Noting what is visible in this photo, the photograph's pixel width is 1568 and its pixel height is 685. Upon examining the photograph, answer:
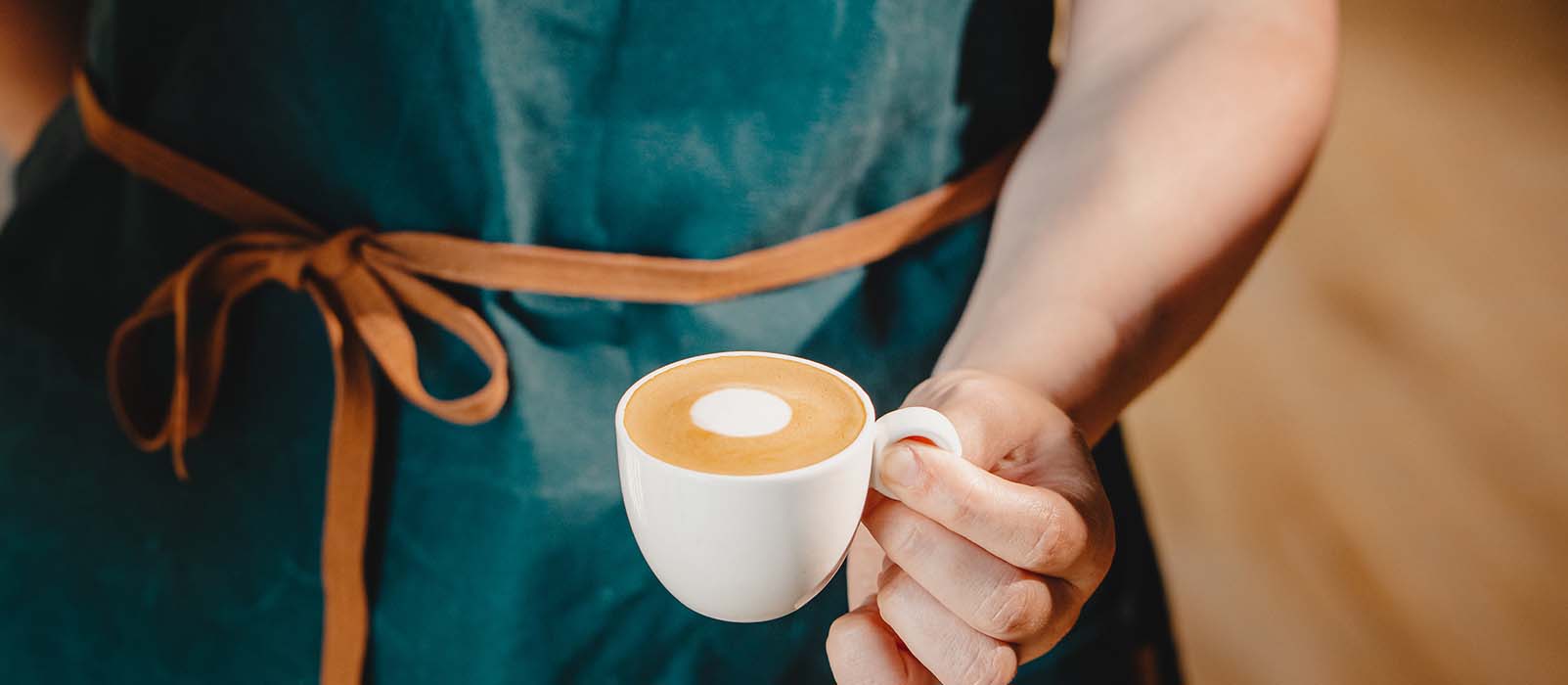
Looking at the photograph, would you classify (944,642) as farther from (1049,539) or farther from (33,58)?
(33,58)

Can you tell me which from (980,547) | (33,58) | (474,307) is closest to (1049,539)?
(980,547)

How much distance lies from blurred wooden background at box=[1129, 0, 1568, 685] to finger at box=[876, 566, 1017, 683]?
2.67 feet

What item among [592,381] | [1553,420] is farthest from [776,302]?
[1553,420]

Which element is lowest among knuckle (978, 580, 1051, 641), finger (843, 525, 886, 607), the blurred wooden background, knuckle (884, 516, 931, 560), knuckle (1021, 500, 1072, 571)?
the blurred wooden background

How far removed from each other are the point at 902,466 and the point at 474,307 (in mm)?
244

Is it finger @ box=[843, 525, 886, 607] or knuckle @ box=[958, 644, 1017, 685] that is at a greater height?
knuckle @ box=[958, 644, 1017, 685]

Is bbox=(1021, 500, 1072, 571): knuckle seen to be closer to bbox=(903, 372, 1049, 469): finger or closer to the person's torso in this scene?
bbox=(903, 372, 1049, 469): finger

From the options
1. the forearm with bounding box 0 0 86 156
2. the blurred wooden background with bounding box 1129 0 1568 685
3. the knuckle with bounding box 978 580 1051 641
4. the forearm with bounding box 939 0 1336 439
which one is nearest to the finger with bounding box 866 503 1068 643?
the knuckle with bounding box 978 580 1051 641

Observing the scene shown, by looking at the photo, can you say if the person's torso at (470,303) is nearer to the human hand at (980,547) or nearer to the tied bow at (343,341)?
the tied bow at (343,341)

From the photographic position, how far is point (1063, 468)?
0.30 meters

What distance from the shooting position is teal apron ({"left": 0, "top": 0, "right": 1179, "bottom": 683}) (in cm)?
39

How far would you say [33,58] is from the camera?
1.78 feet

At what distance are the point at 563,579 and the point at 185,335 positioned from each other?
8.3 inches

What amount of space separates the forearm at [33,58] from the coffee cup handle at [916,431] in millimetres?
576
